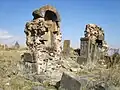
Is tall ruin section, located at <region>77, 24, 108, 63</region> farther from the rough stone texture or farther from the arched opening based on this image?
the arched opening

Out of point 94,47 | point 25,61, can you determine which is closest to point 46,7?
point 25,61

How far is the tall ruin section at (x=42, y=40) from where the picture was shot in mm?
Result: 9391

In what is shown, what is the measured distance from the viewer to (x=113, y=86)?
6.39 metres

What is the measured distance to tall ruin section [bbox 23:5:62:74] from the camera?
9391 millimetres

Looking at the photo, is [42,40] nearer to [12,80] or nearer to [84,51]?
[12,80]

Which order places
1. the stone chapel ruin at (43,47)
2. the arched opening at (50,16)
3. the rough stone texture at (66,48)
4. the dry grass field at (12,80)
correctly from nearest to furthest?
1. the dry grass field at (12,80)
2. the stone chapel ruin at (43,47)
3. the arched opening at (50,16)
4. the rough stone texture at (66,48)

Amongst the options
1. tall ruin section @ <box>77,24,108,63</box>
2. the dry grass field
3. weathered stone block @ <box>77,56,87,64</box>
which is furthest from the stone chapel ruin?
tall ruin section @ <box>77,24,108,63</box>

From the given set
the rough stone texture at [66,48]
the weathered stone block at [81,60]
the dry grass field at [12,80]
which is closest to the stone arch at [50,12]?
the dry grass field at [12,80]

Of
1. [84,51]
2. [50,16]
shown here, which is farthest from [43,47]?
[84,51]

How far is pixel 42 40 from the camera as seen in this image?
10000mm

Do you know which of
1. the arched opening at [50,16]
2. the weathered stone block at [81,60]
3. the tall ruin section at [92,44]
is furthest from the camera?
the tall ruin section at [92,44]

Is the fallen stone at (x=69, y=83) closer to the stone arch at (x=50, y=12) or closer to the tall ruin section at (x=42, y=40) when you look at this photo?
the tall ruin section at (x=42, y=40)

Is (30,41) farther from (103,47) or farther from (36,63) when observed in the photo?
(103,47)

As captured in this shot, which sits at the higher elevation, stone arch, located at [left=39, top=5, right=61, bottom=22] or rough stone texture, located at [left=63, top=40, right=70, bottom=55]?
stone arch, located at [left=39, top=5, right=61, bottom=22]
